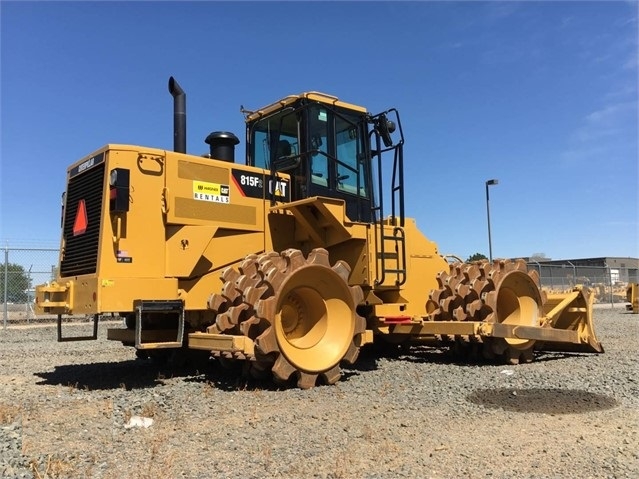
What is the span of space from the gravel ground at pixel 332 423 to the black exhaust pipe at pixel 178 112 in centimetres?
315

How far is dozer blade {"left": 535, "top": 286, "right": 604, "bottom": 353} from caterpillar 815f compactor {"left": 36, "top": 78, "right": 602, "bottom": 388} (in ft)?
0.13

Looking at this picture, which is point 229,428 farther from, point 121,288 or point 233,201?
point 233,201

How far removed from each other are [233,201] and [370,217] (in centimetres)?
224

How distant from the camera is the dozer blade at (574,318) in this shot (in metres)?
9.74

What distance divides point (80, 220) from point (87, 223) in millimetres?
240

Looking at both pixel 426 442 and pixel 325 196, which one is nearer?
pixel 426 442

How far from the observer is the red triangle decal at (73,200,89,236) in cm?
725

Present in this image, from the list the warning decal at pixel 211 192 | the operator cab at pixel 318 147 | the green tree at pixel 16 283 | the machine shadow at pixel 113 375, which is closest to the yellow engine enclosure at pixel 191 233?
the warning decal at pixel 211 192

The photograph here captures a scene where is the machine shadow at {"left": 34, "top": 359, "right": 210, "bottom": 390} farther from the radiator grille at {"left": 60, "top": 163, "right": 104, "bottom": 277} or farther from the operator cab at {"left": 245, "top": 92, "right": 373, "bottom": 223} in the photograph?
the operator cab at {"left": 245, "top": 92, "right": 373, "bottom": 223}

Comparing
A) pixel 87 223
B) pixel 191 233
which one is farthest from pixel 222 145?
pixel 87 223

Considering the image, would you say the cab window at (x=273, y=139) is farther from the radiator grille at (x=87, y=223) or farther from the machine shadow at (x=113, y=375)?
the machine shadow at (x=113, y=375)

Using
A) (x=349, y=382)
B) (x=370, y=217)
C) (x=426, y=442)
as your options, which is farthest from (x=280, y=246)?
(x=426, y=442)

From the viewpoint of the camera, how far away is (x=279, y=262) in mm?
6840

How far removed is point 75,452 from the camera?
4.31m
